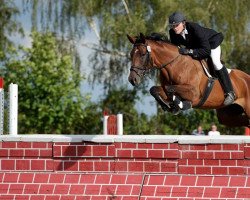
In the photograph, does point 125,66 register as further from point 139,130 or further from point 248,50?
point 248,50

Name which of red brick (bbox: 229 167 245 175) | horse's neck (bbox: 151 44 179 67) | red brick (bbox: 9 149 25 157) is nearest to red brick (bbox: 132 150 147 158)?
red brick (bbox: 229 167 245 175)

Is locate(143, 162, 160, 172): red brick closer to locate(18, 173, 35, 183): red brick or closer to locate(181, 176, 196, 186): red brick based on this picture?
locate(181, 176, 196, 186): red brick

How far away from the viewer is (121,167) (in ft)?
27.0

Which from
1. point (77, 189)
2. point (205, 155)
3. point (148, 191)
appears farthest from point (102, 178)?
point (205, 155)

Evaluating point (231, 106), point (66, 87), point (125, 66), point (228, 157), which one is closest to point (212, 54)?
point (231, 106)

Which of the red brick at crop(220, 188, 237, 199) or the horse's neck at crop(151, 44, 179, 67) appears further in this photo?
the horse's neck at crop(151, 44, 179, 67)

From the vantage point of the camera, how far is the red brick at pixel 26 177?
325 inches

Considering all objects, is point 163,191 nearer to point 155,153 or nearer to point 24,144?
point 155,153

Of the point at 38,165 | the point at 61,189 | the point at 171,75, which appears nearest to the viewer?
the point at 61,189

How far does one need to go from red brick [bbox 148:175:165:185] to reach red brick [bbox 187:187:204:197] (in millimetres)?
288

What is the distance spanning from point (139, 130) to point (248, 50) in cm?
390

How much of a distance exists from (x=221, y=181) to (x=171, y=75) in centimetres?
204

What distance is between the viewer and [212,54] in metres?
10.0

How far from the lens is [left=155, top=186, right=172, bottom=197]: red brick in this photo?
A: 25.8 feet
